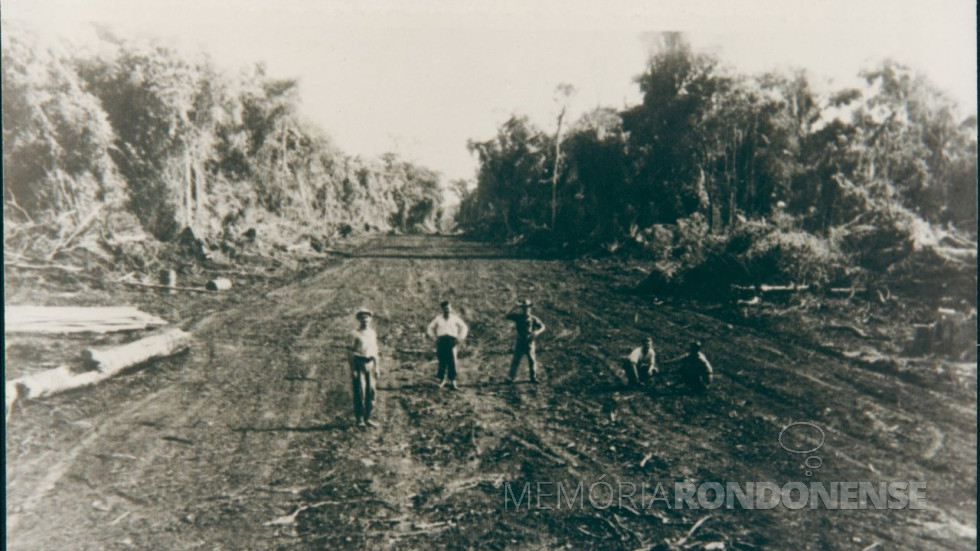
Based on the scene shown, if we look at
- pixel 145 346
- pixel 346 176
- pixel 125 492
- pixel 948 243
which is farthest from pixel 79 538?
pixel 346 176

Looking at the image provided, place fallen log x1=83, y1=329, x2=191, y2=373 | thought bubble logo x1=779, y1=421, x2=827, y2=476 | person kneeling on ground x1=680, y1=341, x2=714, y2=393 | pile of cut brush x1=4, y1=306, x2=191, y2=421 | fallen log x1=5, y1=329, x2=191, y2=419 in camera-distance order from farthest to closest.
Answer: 1. person kneeling on ground x1=680, y1=341, x2=714, y2=393
2. fallen log x1=83, y1=329, x2=191, y2=373
3. pile of cut brush x1=4, y1=306, x2=191, y2=421
4. fallen log x1=5, y1=329, x2=191, y2=419
5. thought bubble logo x1=779, y1=421, x2=827, y2=476

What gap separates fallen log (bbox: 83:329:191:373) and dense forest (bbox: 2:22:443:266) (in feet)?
5.69

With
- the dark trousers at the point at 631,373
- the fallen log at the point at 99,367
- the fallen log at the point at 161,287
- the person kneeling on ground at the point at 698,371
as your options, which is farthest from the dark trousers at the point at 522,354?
the fallen log at the point at 161,287

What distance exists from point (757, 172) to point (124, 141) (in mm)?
13490

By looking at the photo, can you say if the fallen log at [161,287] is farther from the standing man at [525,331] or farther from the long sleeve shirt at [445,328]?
the standing man at [525,331]

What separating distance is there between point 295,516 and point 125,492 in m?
1.86

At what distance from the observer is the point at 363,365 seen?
23.4 ft

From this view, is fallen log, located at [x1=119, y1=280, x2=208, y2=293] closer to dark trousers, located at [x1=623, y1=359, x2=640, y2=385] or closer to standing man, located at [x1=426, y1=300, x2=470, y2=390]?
standing man, located at [x1=426, y1=300, x2=470, y2=390]

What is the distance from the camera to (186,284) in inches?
438

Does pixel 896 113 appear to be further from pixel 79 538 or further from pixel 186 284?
pixel 186 284

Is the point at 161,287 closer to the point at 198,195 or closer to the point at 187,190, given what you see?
the point at 187,190

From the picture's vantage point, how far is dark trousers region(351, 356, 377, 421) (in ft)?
23.4

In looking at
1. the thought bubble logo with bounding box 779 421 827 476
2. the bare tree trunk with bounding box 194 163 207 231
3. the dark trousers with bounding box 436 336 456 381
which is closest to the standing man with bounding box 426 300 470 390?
the dark trousers with bounding box 436 336 456 381

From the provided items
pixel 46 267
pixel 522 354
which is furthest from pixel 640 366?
pixel 46 267
